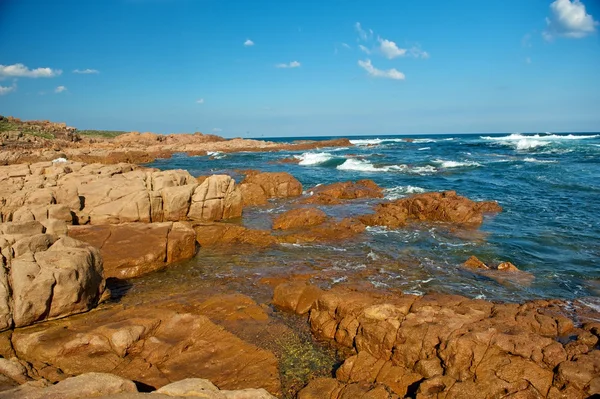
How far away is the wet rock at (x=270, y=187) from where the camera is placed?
2162 cm

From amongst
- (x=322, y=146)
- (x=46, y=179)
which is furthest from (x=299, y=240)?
(x=322, y=146)

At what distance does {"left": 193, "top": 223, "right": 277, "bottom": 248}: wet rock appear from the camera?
44.6ft

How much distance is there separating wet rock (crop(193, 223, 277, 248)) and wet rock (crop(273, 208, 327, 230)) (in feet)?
5.84

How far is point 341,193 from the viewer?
874 inches

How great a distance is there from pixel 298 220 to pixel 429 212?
6.16 metres

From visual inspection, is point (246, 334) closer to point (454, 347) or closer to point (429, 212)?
point (454, 347)

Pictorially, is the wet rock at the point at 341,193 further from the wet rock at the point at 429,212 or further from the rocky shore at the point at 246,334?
the rocky shore at the point at 246,334

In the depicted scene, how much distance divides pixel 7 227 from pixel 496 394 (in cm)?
1008

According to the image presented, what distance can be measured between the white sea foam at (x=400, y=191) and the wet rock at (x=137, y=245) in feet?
43.7

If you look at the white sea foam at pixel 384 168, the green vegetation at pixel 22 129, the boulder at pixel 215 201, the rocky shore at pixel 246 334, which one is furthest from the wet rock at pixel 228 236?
the green vegetation at pixel 22 129

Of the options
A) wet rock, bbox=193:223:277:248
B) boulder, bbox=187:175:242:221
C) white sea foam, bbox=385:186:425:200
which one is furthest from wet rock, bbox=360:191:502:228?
boulder, bbox=187:175:242:221

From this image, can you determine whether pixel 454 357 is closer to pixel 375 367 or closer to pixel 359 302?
pixel 375 367

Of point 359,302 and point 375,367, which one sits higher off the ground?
point 359,302

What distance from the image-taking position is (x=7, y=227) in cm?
840
